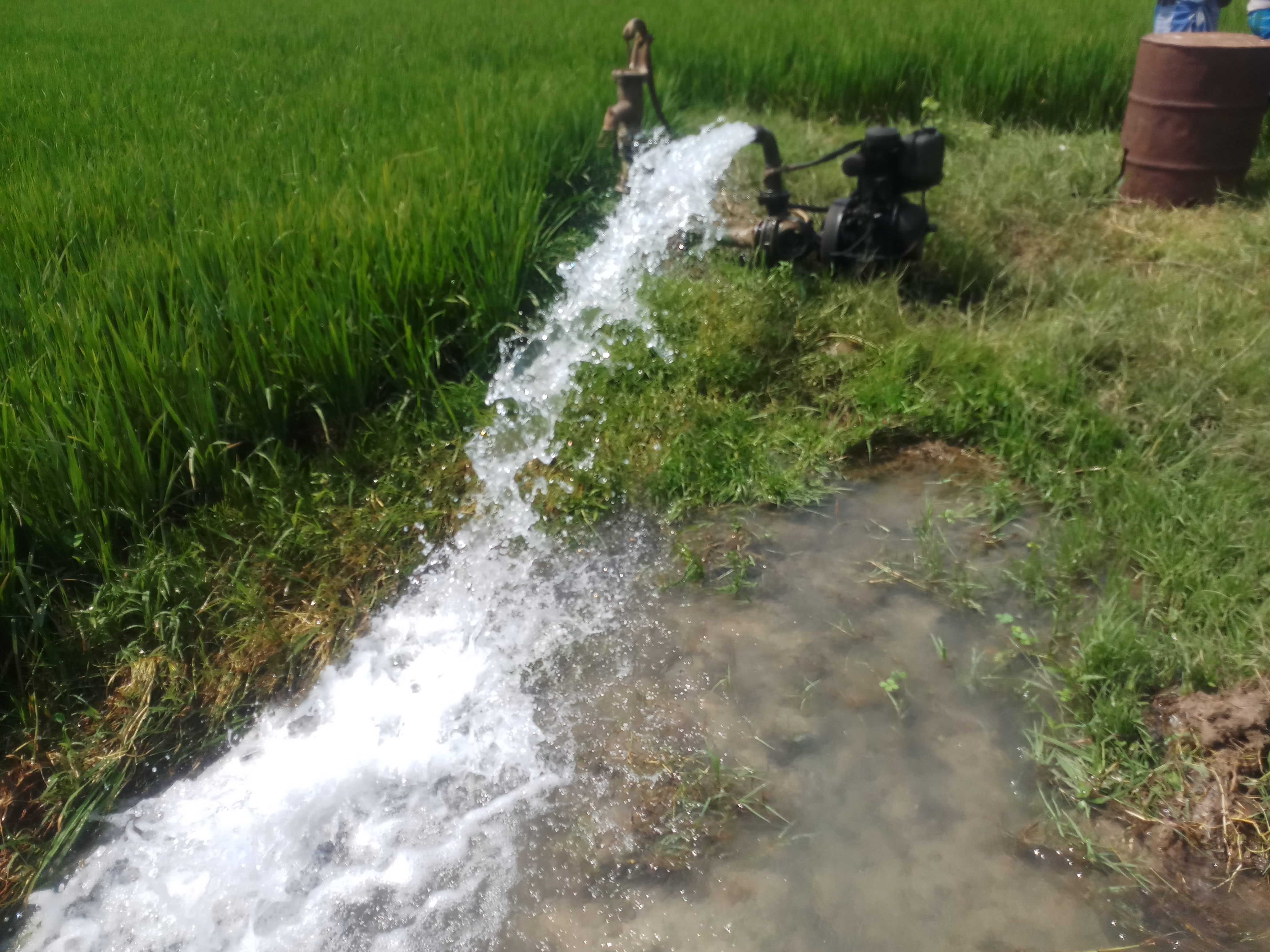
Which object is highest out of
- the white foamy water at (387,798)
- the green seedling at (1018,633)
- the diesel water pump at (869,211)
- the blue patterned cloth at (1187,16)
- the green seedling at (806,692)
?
the blue patterned cloth at (1187,16)

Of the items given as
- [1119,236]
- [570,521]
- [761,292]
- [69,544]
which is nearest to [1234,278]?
[1119,236]

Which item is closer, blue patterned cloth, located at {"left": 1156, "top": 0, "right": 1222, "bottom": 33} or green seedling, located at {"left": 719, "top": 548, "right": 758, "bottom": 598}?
green seedling, located at {"left": 719, "top": 548, "right": 758, "bottom": 598}

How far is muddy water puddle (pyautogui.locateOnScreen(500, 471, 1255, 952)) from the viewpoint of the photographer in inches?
63.9

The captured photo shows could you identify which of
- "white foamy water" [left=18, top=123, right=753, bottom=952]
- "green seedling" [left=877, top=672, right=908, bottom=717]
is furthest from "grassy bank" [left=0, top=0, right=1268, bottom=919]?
"green seedling" [left=877, top=672, right=908, bottom=717]

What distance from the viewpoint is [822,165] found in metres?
4.56

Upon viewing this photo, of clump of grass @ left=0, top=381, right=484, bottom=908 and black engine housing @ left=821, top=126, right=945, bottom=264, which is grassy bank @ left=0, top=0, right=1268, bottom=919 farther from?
black engine housing @ left=821, top=126, right=945, bottom=264

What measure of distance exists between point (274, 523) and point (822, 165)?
126 inches

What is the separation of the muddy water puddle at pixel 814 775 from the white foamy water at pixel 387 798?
102mm

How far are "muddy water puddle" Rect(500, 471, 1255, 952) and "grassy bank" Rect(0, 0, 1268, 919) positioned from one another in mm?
252

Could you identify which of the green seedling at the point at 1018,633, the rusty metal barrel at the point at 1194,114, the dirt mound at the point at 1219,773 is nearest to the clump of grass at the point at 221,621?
the green seedling at the point at 1018,633

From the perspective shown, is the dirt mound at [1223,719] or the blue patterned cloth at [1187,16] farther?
the blue patterned cloth at [1187,16]

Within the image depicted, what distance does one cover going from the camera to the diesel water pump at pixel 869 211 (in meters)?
3.21

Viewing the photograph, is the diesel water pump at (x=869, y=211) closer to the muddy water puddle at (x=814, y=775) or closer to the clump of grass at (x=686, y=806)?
the muddy water puddle at (x=814, y=775)

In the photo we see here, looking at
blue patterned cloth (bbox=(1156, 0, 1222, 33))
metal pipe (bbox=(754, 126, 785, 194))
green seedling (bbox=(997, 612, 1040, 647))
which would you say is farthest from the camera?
blue patterned cloth (bbox=(1156, 0, 1222, 33))
